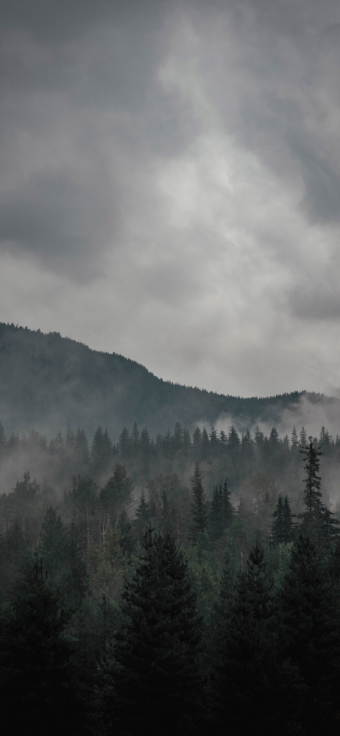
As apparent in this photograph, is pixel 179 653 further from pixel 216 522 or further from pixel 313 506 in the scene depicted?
pixel 216 522

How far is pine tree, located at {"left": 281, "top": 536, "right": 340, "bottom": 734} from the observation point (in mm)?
28797

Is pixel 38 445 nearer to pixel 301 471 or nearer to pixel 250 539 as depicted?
pixel 301 471

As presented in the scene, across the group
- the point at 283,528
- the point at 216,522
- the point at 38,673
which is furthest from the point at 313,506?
the point at 38,673

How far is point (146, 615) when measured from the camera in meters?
29.2

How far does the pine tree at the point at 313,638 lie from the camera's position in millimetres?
28797

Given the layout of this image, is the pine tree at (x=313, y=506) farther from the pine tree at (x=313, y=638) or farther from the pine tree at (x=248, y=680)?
the pine tree at (x=248, y=680)

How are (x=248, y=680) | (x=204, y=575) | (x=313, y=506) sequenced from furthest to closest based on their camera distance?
(x=204, y=575) → (x=313, y=506) → (x=248, y=680)

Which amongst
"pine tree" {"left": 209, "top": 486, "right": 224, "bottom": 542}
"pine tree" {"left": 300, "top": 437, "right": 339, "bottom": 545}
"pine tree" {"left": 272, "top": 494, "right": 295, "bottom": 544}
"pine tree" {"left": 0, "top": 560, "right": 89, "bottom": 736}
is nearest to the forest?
"pine tree" {"left": 0, "top": 560, "right": 89, "bottom": 736}

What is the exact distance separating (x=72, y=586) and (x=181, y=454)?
128843 millimetres

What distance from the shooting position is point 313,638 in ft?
105

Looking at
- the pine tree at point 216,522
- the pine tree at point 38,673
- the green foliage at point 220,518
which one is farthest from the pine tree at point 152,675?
the green foliage at point 220,518

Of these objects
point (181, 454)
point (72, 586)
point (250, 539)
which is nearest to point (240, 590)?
point (72, 586)

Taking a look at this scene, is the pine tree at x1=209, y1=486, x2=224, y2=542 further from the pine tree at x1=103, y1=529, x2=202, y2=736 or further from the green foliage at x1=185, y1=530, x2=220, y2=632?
the pine tree at x1=103, y1=529, x2=202, y2=736

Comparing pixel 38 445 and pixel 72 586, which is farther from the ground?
pixel 38 445
